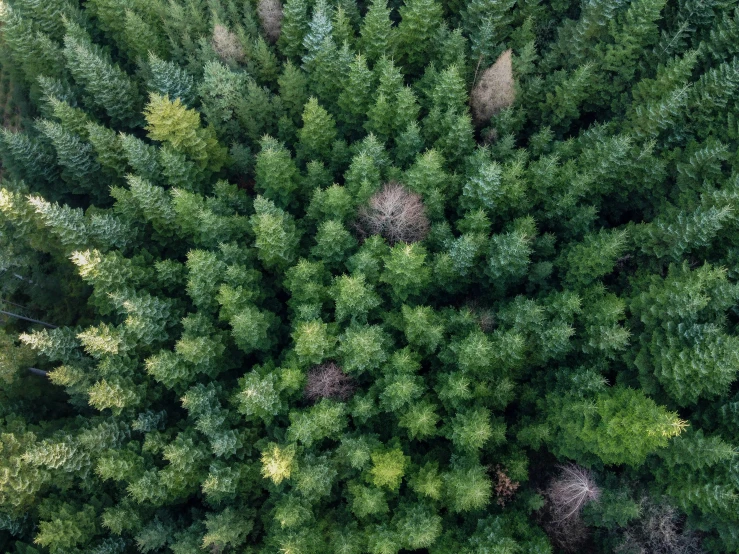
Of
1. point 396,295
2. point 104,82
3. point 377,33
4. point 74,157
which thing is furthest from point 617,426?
point 104,82

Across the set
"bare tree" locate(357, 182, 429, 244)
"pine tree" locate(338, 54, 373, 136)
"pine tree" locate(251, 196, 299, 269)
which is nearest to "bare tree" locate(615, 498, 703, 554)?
"bare tree" locate(357, 182, 429, 244)

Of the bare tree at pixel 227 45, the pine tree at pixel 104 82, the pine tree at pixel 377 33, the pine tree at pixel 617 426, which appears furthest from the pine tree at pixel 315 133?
the pine tree at pixel 617 426

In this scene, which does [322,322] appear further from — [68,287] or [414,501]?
[68,287]

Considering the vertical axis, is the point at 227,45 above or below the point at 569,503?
above

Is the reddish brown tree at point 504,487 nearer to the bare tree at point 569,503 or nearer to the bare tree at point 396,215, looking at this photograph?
the bare tree at point 569,503

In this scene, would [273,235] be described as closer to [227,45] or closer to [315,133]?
[315,133]

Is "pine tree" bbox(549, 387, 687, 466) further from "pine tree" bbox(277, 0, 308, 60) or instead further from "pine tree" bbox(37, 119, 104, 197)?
"pine tree" bbox(37, 119, 104, 197)
